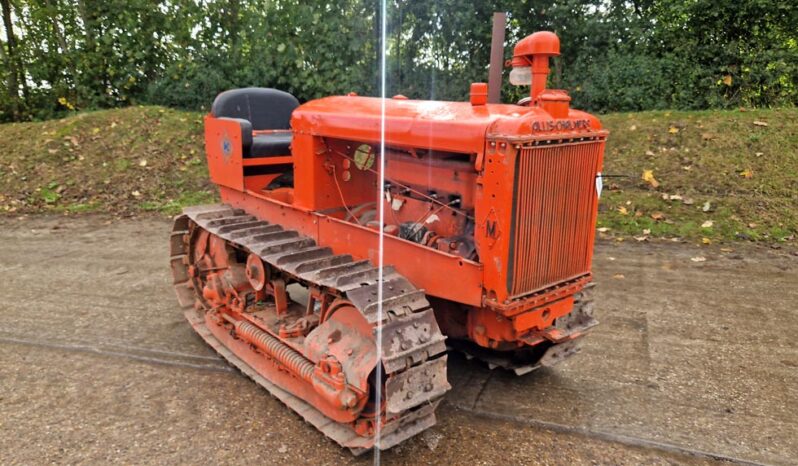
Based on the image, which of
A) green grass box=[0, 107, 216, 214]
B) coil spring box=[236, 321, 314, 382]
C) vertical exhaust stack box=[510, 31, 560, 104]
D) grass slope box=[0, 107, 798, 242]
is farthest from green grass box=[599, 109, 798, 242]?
green grass box=[0, 107, 216, 214]

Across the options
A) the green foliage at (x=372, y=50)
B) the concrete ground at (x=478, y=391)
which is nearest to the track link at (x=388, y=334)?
the concrete ground at (x=478, y=391)

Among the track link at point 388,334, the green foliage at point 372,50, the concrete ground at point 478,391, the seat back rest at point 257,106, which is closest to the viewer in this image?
the track link at point 388,334

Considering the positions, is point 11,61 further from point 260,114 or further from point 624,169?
point 624,169

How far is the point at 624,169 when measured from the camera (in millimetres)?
9633

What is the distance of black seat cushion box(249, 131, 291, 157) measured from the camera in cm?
540

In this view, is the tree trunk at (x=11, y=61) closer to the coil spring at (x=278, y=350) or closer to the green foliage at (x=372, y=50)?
the green foliage at (x=372, y=50)

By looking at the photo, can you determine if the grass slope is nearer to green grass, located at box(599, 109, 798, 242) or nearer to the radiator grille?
green grass, located at box(599, 109, 798, 242)

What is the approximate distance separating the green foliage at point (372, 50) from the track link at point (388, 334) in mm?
7917

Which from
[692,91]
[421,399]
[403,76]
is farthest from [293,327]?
[692,91]

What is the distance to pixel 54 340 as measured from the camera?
17.1ft

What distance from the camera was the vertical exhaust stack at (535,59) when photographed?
3674 mm

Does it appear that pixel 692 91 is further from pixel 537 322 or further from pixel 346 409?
pixel 346 409

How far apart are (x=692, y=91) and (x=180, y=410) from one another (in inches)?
446

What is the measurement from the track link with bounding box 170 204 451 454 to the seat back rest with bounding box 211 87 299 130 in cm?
181
